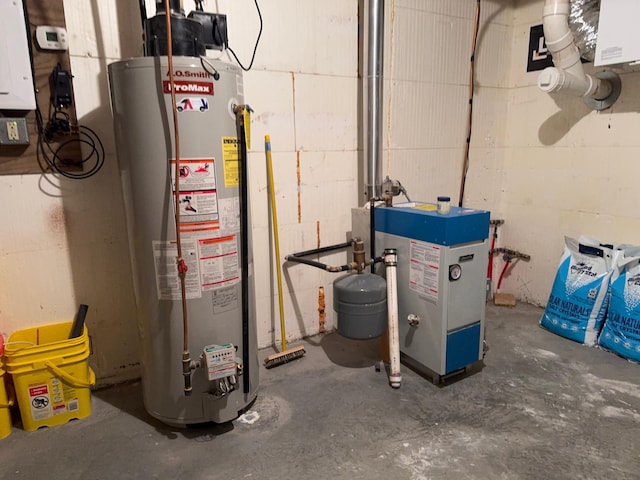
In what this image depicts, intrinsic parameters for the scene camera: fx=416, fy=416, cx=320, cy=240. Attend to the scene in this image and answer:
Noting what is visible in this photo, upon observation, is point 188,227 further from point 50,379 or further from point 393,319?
point 393,319

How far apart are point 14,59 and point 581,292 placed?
3.24 meters

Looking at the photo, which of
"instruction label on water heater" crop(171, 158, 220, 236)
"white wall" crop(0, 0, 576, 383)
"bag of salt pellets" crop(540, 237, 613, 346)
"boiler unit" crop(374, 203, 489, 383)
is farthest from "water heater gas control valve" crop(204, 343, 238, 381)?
"bag of salt pellets" crop(540, 237, 613, 346)

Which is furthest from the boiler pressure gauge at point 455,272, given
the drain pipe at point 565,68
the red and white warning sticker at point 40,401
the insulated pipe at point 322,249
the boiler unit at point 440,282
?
the red and white warning sticker at point 40,401

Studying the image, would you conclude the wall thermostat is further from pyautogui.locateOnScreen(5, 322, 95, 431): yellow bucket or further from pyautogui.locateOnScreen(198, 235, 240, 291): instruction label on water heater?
pyautogui.locateOnScreen(5, 322, 95, 431): yellow bucket

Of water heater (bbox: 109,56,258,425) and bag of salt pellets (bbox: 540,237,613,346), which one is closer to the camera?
water heater (bbox: 109,56,258,425)

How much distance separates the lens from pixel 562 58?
2484 millimetres

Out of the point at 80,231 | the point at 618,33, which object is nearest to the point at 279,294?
the point at 80,231

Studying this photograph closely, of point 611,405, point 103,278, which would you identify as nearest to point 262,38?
point 103,278

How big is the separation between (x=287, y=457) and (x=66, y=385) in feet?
3.45

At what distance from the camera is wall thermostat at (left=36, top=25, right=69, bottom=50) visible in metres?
1.81

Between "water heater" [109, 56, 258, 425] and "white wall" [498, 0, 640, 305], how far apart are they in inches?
94.0

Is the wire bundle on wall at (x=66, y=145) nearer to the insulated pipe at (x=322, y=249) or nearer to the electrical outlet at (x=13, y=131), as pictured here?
the electrical outlet at (x=13, y=131)

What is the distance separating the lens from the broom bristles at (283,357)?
7.84ft

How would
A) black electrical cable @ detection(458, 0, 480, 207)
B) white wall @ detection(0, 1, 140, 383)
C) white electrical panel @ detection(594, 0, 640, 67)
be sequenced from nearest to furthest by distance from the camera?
white wall @ detection(0, 1, 140, 383), white electrical panel @ detection(594, 0, 640, 67), black electrical cable @ detection(458, 0, 480, 207)
